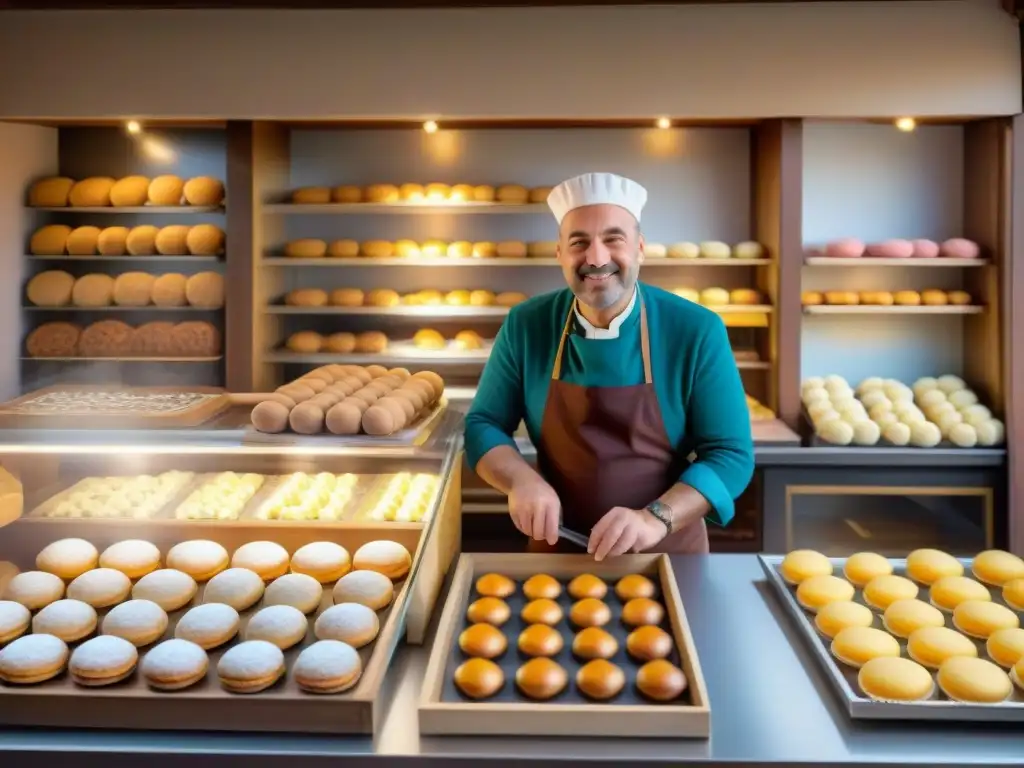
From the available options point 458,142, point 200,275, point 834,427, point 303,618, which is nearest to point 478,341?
point 458,142

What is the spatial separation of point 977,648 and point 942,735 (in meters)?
0.27

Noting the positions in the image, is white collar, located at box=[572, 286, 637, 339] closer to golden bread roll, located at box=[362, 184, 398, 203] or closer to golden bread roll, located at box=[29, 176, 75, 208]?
golden bread roll, located at box=[362, 184, 398, 203]

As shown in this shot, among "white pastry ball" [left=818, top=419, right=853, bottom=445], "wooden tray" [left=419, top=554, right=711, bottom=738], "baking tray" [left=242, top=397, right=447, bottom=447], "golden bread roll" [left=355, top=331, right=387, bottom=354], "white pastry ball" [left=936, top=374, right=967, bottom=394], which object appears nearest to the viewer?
"wooden tray" [left=419, top=554, right=711, bottom=738]

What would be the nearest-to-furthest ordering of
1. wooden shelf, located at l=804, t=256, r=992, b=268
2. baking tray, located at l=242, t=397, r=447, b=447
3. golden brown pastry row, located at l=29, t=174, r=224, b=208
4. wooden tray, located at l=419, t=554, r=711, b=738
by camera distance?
wooden tray, located at l=419, t=554, r=711, b=738 < baking tray, located at l=242, t=397, r=447, b=447 < wooden shelf, located at l=804, t=256, r=992, b=268 < golden brown pastry row, located at l=29, t=174, r=224, b=208

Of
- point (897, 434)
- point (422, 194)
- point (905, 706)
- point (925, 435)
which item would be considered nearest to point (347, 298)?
point (422, 194)

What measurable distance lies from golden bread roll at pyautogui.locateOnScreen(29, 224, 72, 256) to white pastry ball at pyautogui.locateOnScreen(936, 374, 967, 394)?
13.0 ft

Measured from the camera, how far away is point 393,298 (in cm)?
427

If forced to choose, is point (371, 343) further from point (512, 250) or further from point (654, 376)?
point (654, 376)

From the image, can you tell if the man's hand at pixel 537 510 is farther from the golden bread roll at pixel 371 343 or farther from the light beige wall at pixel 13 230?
the light beige wall at pixel 13 230

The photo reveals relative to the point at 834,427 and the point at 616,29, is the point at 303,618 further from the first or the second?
the point at 616,29

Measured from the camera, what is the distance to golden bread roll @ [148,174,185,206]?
4184 millimetres

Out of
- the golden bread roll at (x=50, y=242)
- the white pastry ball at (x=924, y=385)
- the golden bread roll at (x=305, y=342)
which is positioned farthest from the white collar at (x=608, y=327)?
the golden bread roll at (x=50, y=242)

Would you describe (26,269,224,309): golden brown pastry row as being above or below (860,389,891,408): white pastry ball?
above

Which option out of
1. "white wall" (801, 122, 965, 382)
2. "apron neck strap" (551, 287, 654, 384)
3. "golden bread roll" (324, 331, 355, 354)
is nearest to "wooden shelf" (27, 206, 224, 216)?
"golden bread roll" (324, 331, 355, 354)
